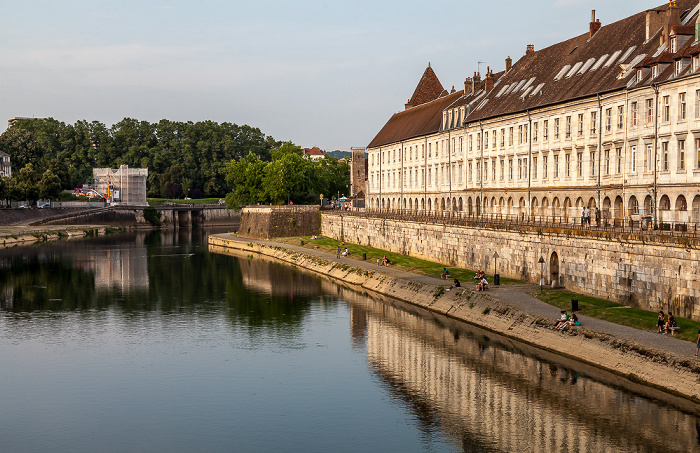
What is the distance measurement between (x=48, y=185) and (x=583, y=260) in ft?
424

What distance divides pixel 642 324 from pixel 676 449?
11.1 m

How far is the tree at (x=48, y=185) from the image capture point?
15238 cm

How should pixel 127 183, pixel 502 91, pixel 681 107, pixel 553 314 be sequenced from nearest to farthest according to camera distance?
pixel 553 314, pixel 681 107, pixel 502 91, pixel 127 183

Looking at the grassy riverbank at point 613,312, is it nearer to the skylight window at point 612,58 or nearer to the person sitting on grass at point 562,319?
the person sitting on grass at point 562,319

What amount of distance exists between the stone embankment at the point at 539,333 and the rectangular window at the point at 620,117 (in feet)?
51.9

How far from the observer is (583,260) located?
4747cm

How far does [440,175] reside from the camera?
9025 cm

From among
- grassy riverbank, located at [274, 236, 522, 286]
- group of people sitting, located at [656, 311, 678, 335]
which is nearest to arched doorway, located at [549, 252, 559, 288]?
grassy riverbank, located at [274, 236, 522, 286]

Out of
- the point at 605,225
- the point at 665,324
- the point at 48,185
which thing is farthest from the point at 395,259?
the point at 48,185

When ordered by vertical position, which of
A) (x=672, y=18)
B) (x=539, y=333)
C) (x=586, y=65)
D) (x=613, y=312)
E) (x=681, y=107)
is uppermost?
(x=672, y=18)

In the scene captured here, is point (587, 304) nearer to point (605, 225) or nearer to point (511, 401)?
point (605, 225)

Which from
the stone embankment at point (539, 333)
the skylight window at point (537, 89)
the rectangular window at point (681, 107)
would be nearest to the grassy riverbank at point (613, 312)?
the stone embankment at point (539, 333)

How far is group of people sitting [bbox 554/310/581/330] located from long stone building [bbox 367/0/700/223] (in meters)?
11.1

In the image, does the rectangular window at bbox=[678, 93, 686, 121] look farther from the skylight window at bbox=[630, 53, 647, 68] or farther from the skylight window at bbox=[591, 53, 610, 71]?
the skylight window at bbox=[591, 53, 610, 71]
